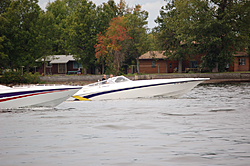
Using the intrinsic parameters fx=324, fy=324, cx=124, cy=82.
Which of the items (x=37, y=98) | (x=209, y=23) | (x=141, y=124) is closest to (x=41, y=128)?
(x=141, y=124)

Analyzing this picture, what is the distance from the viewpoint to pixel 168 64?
63.1 m

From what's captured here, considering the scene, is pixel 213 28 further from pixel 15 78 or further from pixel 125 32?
pixel 15 78

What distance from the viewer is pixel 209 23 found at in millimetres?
50719

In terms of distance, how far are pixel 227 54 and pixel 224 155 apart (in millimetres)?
46676

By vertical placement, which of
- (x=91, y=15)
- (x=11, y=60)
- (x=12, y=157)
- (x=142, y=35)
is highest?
(x=91, y=15)

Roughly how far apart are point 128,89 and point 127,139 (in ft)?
36.9

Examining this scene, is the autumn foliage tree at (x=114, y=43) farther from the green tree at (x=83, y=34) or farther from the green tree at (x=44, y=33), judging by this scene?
the green tree at (x=44, y=33)

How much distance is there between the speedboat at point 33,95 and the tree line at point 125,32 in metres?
37.7

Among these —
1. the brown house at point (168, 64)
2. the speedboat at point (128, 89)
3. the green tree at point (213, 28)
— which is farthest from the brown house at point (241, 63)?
the speedboat at point (128, 89)

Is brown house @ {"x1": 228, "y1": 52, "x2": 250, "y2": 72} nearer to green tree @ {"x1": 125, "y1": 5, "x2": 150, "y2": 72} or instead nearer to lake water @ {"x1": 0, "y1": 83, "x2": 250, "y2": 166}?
green tree @ {"x1": 125, "y1": 5, "x2": 150, "y2": 72}

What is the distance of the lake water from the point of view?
263 inches

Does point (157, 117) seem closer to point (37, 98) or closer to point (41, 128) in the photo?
point (41, 128)

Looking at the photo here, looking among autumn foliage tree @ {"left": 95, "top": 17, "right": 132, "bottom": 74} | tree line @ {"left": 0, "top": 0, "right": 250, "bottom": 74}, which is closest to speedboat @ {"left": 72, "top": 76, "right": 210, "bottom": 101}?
tree line @ {"left": 0, "top": 0, "right": 250, "bottom": 74}

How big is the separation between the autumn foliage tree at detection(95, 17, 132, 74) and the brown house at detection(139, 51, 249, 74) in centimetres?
768
